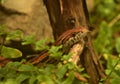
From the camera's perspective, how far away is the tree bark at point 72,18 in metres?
1.61

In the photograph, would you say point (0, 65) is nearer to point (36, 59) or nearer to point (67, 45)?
point (36, 59)

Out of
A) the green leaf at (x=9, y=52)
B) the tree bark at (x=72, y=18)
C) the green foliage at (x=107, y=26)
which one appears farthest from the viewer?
the green foliage at (x=107, y=26)

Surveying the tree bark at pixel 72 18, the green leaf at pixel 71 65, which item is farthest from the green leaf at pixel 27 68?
the tree bark at pixel 72 18

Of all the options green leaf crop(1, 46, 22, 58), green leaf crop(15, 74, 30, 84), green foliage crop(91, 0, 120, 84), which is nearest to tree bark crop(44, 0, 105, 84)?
green leaf crop(1, 46, 22, 58)

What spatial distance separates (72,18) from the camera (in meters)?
1.63

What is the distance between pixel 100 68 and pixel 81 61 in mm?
141

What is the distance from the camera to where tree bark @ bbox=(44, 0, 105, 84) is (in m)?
1.61

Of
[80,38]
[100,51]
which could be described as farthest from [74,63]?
[100,51]

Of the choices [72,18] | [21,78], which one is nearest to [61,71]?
[21,78]

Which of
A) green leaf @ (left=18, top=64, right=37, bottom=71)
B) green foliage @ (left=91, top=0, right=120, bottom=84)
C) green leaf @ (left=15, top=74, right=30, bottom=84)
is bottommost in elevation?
green foliage @ (left=91, top=0, right=120, bottom=84)

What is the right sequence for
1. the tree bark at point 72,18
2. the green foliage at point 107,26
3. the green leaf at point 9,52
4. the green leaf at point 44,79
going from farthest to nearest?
1. the green foliage at point 107,26
2. the tree bark at point 72,18
3. the green leaf at point 9,52
4. the green leaf at point 44,79

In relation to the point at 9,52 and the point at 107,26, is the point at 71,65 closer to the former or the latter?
the point at 9,52

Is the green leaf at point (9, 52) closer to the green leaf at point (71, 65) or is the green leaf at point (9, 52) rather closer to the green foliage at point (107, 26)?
the green leaf at point (71, 65)

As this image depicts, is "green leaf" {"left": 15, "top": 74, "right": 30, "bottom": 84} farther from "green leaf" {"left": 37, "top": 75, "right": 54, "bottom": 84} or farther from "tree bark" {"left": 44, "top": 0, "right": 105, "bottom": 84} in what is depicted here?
"tree bark" {"left": 44, "top": 0, "right": 105, "bottom": 84}
